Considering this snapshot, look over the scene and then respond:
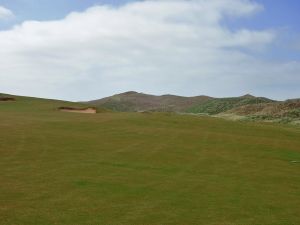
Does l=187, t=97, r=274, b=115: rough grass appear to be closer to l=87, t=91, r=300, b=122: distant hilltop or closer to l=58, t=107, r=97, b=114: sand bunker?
l=87, t=91, r=300, b=122: distant hilltop

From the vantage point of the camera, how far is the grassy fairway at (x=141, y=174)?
39.1 feet

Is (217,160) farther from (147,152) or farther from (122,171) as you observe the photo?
(122,171)

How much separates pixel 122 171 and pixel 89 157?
2925 mm

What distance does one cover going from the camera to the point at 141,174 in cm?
1684

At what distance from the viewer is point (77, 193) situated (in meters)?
13.7

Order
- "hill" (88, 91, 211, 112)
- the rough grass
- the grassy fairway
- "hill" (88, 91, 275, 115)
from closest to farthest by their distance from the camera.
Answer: the grassy fairway, the rough grass, "hill" (88, 91, 275, 115), "hill" (88, 91, 211, 112)

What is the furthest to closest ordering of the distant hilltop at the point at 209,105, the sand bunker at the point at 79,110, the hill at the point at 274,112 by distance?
the distant hilltop at the point at 209,105
the hill at the point at 274,112
the sand bunker at the point at 79,110

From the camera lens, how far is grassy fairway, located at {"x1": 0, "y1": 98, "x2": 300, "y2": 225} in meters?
11.9

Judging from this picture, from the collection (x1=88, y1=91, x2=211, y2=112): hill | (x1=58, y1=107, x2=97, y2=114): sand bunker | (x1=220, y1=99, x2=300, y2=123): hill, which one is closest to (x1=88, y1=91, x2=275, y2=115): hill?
(x1=88, y1=91, x2=211, y2=112): hill

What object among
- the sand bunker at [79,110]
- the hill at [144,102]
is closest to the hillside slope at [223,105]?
the hill at [144,102]

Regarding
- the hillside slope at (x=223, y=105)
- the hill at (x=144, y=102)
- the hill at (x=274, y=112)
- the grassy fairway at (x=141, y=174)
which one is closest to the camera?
the grassy fairway at (x=141, y=174)

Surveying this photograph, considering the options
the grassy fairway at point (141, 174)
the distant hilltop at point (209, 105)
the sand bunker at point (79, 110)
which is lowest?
the grassy fairway at point (141, 174)

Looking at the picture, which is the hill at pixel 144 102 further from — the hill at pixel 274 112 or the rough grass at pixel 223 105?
the hill at pixel 274 112

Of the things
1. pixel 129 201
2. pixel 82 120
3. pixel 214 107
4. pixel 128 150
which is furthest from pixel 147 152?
pixel 214 107
